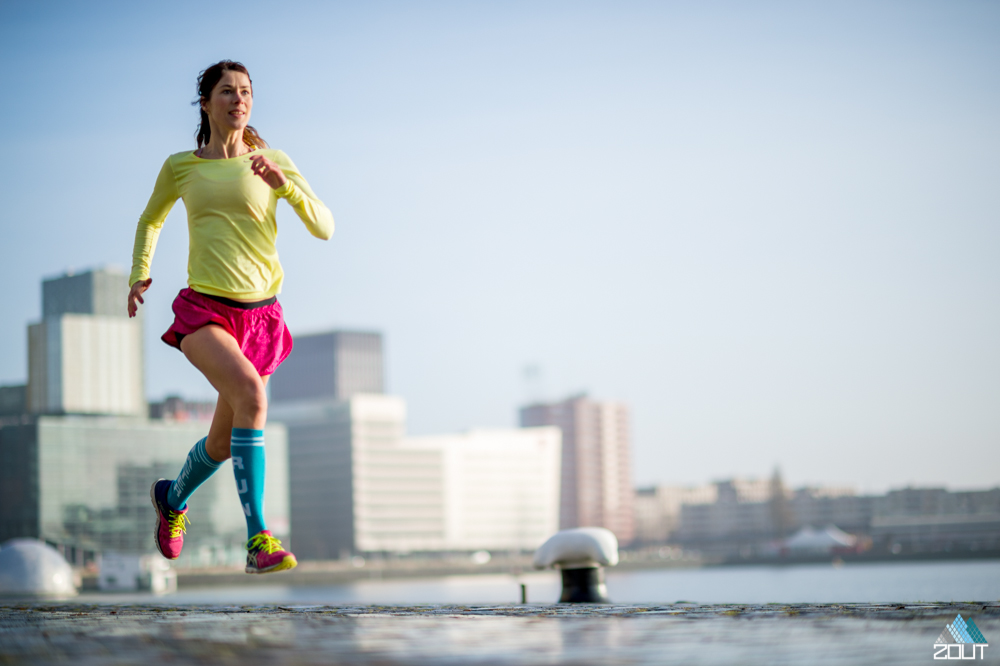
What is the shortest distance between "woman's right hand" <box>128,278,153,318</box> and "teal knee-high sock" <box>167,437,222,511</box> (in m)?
0.90

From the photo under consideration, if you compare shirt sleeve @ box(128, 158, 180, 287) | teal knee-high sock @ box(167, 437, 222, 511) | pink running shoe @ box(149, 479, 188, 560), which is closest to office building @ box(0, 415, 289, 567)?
pink running shoe @ box(149, 479, 188, 560)

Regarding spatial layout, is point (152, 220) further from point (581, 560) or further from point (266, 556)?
point (581, 560)

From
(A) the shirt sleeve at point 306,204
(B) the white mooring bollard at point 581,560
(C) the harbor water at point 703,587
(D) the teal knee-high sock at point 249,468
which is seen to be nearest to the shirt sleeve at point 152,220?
(A) the shirt sleeve at point 306,204

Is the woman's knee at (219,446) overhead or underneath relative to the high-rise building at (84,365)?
underneath

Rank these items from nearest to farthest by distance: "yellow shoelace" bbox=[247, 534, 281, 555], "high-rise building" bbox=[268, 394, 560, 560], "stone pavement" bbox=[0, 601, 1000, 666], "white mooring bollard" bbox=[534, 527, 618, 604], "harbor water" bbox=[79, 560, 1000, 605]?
"stone pavement" bbox=[0, 601, 1000, 666] → "yellow shoelace" bbox=[247, 534, 281, 555] → "white mooring bollard" bbox=[534, 527, 618, 604] → "harbor water" bbox=[79, 560, 1000, 605] → "high-rise building" bbox=[268, 394, 560, 560]

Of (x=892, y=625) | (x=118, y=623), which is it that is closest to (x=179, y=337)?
(x=118, y=623)

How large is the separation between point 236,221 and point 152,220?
2.99 ft

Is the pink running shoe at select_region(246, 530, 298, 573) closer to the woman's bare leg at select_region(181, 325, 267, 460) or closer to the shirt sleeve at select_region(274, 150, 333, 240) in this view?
the woman's bare leg at select_region(181, 325, 267, 460)

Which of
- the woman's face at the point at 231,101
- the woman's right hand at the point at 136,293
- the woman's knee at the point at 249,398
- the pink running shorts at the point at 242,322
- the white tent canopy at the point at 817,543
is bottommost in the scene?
the white tent canopy at the point at 817,543

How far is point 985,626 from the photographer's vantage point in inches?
187

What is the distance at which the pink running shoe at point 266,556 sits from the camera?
6430 mm

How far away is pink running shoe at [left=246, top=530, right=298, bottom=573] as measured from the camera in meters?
6.43

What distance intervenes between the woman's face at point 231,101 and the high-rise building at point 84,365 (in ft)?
503

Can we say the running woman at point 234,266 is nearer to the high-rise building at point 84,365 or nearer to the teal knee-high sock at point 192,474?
the teal knee-high sock at point 192,474
